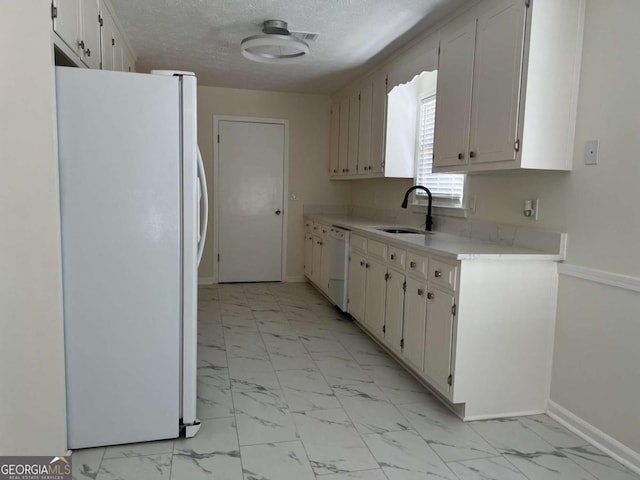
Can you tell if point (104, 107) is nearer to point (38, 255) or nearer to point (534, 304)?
point (38, 255)

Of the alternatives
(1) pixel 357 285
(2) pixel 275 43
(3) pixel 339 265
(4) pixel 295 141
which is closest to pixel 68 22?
(2) pixel 275 43

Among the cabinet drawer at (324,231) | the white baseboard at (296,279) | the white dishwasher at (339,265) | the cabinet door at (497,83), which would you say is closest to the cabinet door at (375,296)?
the white dishwasher at (339,265)

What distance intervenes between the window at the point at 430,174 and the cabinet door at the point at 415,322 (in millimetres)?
907

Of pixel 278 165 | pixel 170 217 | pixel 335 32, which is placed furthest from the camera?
pixel 278 165

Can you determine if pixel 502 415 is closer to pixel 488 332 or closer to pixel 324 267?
pixel 488 332

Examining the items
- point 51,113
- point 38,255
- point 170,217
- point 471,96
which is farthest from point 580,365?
point 51,113

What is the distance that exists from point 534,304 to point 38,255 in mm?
2365

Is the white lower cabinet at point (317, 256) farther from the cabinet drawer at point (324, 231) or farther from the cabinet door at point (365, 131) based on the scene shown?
the cabinet door at point (365, 131)

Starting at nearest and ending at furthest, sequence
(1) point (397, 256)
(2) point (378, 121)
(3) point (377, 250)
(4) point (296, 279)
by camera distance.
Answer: (1) point (397, 256), (3) point (377, 250), (2) point (378, 121), (4) point (296, 279)

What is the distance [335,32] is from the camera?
3469 millimetres

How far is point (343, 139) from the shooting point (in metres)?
5.28

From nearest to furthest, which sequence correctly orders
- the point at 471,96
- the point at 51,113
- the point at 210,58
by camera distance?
the point at 51,113, the point at 471,96, the point at 210,58

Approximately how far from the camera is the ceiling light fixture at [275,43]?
330 cm

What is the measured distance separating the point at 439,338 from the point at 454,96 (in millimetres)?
1519
